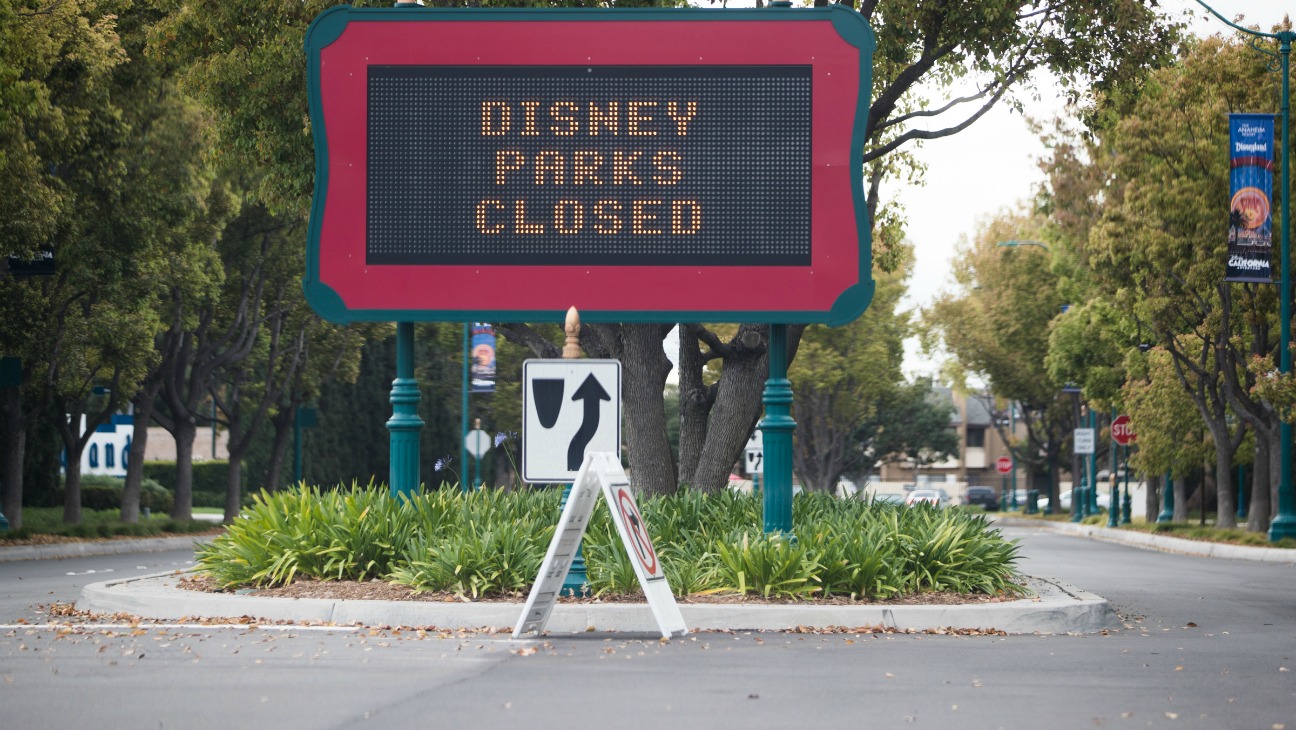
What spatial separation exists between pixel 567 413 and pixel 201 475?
48102mm

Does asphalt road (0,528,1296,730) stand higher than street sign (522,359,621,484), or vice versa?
street sign (522,359,621,484)

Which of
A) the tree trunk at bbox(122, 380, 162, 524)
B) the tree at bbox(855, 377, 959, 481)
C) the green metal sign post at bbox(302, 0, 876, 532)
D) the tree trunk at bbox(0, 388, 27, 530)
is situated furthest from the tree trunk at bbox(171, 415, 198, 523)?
the tree at bbox(855, 377, 959, 481)

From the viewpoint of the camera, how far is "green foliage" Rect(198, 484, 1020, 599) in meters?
12.9

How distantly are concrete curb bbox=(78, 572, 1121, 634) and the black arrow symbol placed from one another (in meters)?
1.11

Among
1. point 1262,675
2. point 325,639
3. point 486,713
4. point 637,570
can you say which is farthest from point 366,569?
point 1262,675

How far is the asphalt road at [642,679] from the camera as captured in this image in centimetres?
773

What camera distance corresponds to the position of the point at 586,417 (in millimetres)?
11781

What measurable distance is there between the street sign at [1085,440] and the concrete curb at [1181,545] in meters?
2.47

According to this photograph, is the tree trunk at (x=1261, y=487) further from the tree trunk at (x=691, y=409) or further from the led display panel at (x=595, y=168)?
the led display panel at (x=595, y=168)

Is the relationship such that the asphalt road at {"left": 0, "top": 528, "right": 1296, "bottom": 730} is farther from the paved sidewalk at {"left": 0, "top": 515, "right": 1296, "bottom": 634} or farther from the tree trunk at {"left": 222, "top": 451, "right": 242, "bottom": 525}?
the tree trunk at {"left": 222, "top": 451, "right": 242, "bottom": 525}

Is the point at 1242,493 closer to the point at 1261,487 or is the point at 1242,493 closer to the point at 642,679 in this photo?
the point at 1261,487

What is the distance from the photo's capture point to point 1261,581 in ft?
68.0

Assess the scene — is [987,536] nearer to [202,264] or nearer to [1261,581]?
[1261,581]

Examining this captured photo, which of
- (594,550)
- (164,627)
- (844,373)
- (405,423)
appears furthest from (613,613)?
(844,373)
